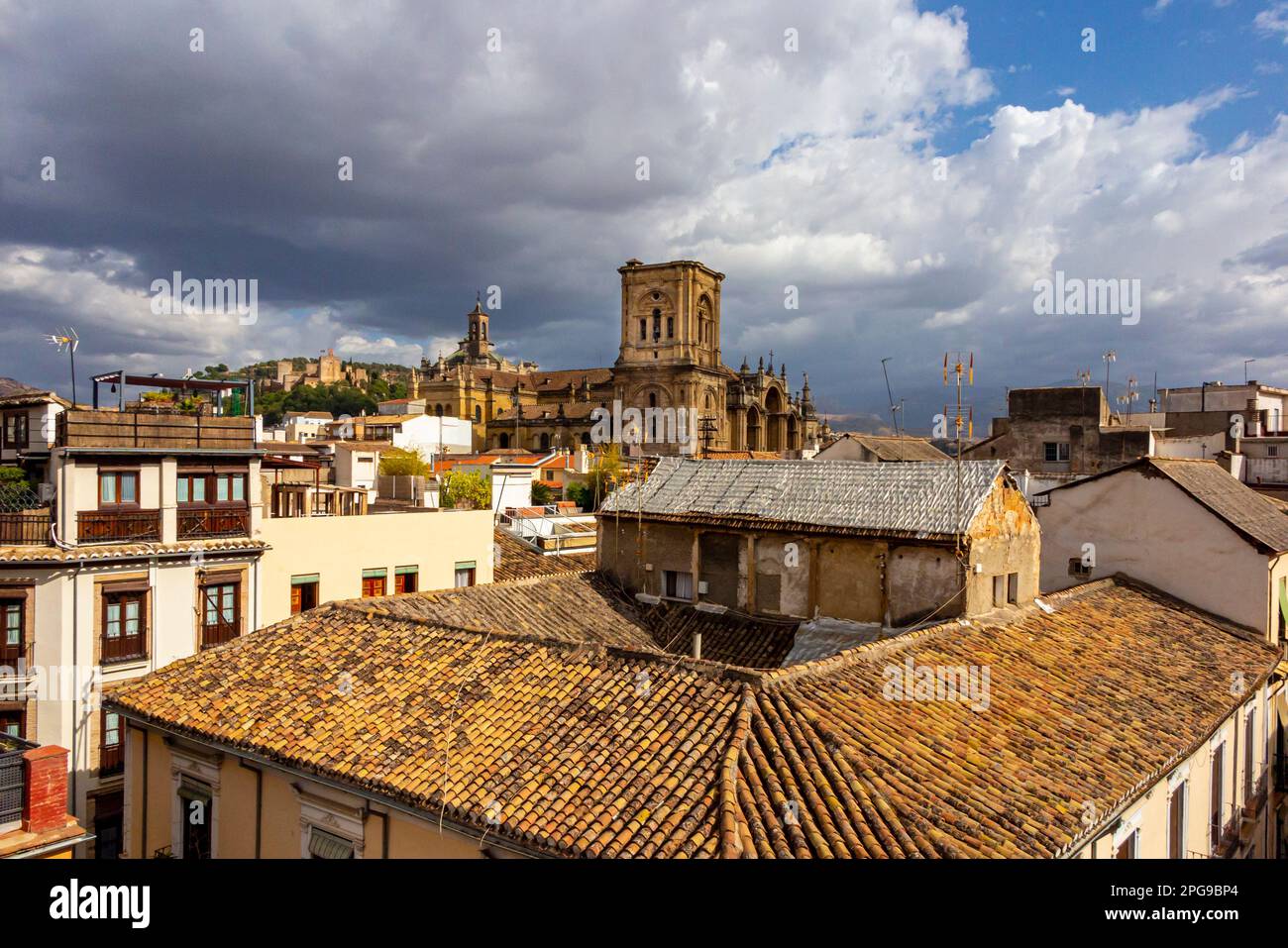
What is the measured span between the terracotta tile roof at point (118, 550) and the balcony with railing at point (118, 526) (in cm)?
25

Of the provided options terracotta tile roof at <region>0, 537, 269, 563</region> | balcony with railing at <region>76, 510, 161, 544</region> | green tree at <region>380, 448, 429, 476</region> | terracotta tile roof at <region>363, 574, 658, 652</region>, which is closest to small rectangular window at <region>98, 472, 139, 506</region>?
balcony with railing at <region>76, 510, 161, 544</region>

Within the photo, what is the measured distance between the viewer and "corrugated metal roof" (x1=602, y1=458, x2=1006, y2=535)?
16.9 m

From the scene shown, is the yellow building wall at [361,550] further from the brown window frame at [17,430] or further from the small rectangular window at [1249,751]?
the small rectangular window at [1249,751]

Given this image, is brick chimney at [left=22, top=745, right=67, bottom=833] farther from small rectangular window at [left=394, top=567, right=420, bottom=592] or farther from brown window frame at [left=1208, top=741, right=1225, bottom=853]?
brown window frame at [left=1208, top=741, right=1225, bottom=853]

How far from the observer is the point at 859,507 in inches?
709

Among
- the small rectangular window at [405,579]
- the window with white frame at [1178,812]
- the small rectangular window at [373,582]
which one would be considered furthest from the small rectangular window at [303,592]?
the window with white frame at [1178,812]

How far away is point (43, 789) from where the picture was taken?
8.98 meters

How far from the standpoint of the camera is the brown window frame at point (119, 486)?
19547 millimetres

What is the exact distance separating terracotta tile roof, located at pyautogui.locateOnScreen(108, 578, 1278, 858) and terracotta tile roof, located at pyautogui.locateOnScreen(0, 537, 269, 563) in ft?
23.4

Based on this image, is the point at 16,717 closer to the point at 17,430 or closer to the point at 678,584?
the point at 17,430

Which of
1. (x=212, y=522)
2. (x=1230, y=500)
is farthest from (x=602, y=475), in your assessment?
(x=1230, y=500)

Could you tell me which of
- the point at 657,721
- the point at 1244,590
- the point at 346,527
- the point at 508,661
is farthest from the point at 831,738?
the point at 346,527

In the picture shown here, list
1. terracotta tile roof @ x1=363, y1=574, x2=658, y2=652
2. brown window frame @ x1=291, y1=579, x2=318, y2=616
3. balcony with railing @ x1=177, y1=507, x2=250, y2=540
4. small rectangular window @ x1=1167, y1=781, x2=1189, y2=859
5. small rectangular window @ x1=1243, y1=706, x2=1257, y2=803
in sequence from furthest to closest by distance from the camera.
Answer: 1. brown window frame @ x1=291, y1=579, x2=318, y2=616
2. balcony with railing @ x1=177, y1=507, x2=250, y2=540
3. terracotta tile roof @ x1=363, y1=574, x2=658, y2=652
4. small rectangular window @ x1=1243, y1=706, x2=1257, y2=803
5. small rectangular window @ x1=1167, y1=781, x2=1189, y2=859

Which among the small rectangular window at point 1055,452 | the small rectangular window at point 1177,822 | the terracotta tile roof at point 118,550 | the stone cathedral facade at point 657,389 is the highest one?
the stone cathedral facade at point 657,389
